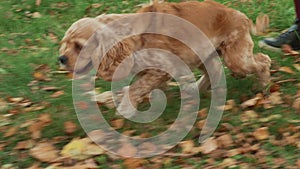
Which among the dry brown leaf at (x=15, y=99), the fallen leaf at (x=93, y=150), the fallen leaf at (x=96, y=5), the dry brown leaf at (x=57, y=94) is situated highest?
the fallen leaf at (x=96, y=5)

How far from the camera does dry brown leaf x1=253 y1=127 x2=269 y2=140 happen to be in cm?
435

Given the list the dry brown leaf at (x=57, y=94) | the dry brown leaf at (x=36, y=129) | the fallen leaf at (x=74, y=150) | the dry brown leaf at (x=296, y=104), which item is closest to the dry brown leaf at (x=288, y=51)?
the dry brown leaf at (x=296, y=104)

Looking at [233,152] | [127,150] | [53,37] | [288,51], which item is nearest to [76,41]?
[127,150]

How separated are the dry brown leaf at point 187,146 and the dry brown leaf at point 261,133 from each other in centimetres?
51

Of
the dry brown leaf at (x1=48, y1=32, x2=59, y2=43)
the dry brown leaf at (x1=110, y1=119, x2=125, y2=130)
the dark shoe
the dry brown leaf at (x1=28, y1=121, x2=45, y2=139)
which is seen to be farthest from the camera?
the dry brown leaf at (x1=48, y1=32, x2=59, y2=43)

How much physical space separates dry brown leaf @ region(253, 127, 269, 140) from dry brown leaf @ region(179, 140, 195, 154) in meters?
0.51

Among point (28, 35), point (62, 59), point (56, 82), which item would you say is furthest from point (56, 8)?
point (62, 59)

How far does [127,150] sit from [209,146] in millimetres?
636

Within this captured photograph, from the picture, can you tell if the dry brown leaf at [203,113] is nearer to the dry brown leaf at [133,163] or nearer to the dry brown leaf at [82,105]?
the dry brown leaf at [133,163]

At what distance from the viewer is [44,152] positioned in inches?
166

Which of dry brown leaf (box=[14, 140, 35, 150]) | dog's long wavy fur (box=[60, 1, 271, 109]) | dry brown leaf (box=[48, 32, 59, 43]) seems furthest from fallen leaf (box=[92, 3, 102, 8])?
dry brown leaf (box=[14, 140, 35, 150])

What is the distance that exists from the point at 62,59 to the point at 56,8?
3.78 metres

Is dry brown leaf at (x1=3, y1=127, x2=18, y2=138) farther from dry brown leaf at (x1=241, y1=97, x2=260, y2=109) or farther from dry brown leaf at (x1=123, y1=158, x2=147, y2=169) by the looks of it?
dry brown leaf at (x1=241, y1=97, x2=260, y2=109)

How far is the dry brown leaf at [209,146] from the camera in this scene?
4.21 m
